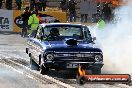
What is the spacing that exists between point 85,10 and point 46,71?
2160 cm

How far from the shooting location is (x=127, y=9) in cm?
3206

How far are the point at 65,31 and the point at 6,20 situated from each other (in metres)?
20.2

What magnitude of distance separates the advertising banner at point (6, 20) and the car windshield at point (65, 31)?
1975 cm

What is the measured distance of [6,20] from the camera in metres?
33.7

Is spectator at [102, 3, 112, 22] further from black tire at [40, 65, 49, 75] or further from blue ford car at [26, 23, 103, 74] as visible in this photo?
black tire at [40, 65, 49, 75]

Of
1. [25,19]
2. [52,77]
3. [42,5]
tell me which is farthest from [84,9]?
[52,77]

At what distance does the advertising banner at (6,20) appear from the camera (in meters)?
33.5

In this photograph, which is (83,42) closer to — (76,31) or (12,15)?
(76,31)

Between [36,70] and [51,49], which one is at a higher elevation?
[51,49]

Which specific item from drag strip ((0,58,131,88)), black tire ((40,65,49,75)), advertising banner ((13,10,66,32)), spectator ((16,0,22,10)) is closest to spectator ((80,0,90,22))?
advertising banner ((13,10,66,32))

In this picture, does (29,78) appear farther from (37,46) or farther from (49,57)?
(37,46)

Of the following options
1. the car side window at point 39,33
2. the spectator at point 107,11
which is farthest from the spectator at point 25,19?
the car side window at point 39,33

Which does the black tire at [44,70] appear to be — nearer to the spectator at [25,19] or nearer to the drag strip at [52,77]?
the drag strip at [52,77]

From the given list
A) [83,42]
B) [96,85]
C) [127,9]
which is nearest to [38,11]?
[127,9]
